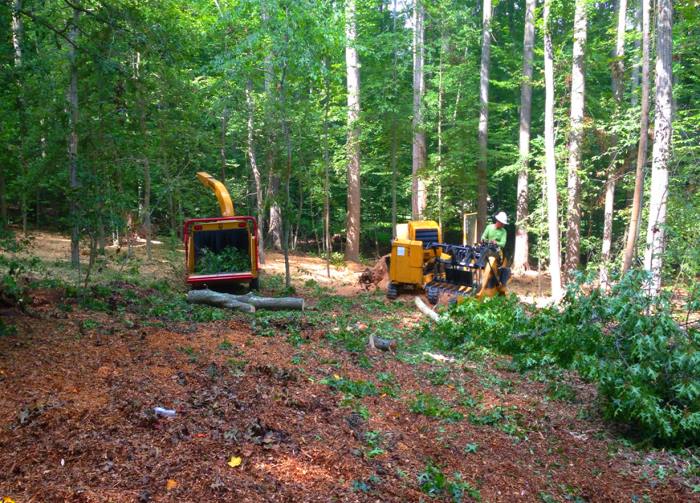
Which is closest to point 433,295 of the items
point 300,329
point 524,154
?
point 300,329

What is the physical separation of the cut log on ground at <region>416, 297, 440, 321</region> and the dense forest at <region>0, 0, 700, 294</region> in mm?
3744

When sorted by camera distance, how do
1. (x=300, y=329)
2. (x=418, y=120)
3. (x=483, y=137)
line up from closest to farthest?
(x=300, y=329)
(x=418, y=120)
(x=483, y=137)

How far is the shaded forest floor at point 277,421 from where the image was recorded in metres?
3.59

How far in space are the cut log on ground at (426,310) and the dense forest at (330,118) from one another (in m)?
3.74

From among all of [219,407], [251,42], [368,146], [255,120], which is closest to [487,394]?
[219,407]

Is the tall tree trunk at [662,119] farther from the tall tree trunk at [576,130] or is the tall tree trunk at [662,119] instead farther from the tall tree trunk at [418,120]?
the tall tree trunk at [418,120]

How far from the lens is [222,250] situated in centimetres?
1248

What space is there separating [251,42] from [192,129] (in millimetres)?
5341

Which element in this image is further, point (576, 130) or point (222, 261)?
point (576, 130)

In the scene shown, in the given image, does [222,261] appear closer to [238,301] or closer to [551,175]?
Result: [238,301]

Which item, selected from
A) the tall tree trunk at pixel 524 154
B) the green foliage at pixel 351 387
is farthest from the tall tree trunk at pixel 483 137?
the green foliage at pixel 351 387

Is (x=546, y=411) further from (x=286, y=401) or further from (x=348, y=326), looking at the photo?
(x=348, y=326)

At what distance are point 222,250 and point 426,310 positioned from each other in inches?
198

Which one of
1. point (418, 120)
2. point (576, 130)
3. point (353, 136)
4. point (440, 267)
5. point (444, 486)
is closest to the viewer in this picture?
point (444, 486)
